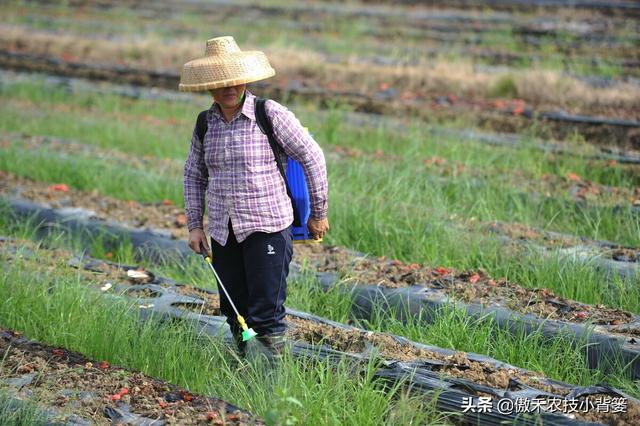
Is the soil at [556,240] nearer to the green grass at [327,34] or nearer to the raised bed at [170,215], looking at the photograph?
the raised bed at [170,215]

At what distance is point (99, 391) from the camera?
4.07m

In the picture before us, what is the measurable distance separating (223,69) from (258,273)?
927 millimetres

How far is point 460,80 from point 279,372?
8.52 meters

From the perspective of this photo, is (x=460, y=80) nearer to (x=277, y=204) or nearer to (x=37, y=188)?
(x=37, y=188)

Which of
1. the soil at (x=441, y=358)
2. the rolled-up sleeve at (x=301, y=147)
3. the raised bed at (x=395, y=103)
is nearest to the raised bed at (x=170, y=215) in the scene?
the soil at (x=441, y=358)

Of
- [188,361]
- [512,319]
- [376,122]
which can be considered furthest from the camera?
[376,122]

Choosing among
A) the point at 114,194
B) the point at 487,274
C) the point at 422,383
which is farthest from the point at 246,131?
the point at 114,194

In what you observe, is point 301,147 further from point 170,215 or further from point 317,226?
point 170,215

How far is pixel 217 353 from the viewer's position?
4.50 m

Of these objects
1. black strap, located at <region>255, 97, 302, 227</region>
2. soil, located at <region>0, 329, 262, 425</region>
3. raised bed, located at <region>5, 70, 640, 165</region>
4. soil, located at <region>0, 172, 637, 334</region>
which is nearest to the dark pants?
black strap, located at <region>255, 97, 302, 227</region>

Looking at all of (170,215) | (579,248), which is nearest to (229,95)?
(579,248)

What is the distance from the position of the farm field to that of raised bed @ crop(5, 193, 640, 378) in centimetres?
1

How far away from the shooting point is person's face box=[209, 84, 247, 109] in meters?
4.21

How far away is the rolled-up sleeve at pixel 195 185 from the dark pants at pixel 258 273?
21 centimetres
